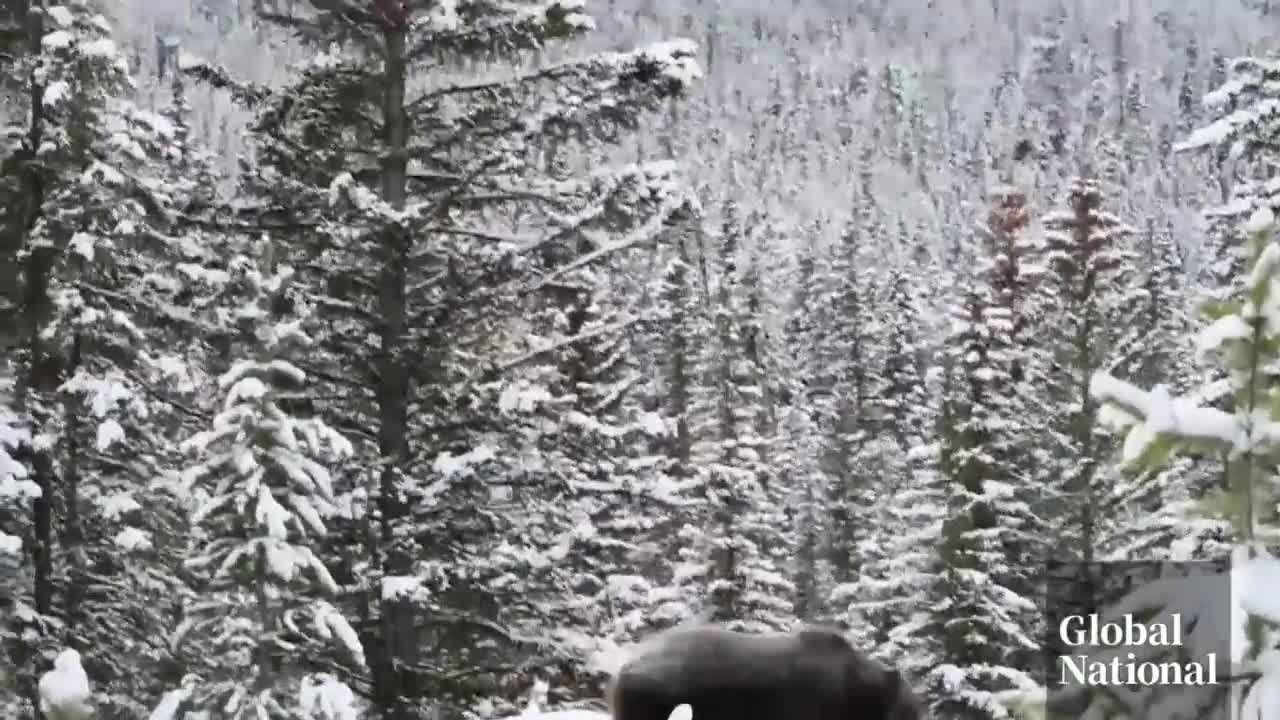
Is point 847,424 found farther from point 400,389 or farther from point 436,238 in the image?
point 400,389

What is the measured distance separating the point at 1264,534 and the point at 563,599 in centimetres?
768

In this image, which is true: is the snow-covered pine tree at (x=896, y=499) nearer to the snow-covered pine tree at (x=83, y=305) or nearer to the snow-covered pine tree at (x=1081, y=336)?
the snow-covered pine tree at (x=1081, y=336)

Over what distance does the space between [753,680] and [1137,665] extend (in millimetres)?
2687

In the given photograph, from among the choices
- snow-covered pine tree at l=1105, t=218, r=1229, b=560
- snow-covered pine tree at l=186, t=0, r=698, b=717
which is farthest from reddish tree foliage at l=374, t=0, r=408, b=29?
snow-covered pine tree at l=1105, t=218, r=1229, b=560

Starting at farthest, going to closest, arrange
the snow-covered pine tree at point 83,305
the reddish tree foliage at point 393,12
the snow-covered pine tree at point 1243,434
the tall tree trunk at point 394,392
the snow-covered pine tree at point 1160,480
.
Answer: the snow-covered pine tree at point 83,305 → the snow-covered pine tree at point 1160,480 → the reddish tree foliage at point 393,12 → the tall tree trunk at point 394,392 → the snow-covered pine tree at point 1243,434

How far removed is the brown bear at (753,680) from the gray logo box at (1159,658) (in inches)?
92.8

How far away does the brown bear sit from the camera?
5.73 meters

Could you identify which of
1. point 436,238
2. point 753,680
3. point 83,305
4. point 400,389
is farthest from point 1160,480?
point 83,305

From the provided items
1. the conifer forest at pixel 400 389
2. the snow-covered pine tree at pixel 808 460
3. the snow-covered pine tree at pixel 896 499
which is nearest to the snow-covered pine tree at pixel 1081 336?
the conifer forest at pixel 400 389

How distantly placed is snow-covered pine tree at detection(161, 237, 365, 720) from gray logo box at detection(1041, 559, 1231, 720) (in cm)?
518

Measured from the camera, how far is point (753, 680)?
5.85 m

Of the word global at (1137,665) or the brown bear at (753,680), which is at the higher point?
the word global at (1137,665)

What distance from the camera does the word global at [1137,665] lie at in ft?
10.7

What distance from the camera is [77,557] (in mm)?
15617
